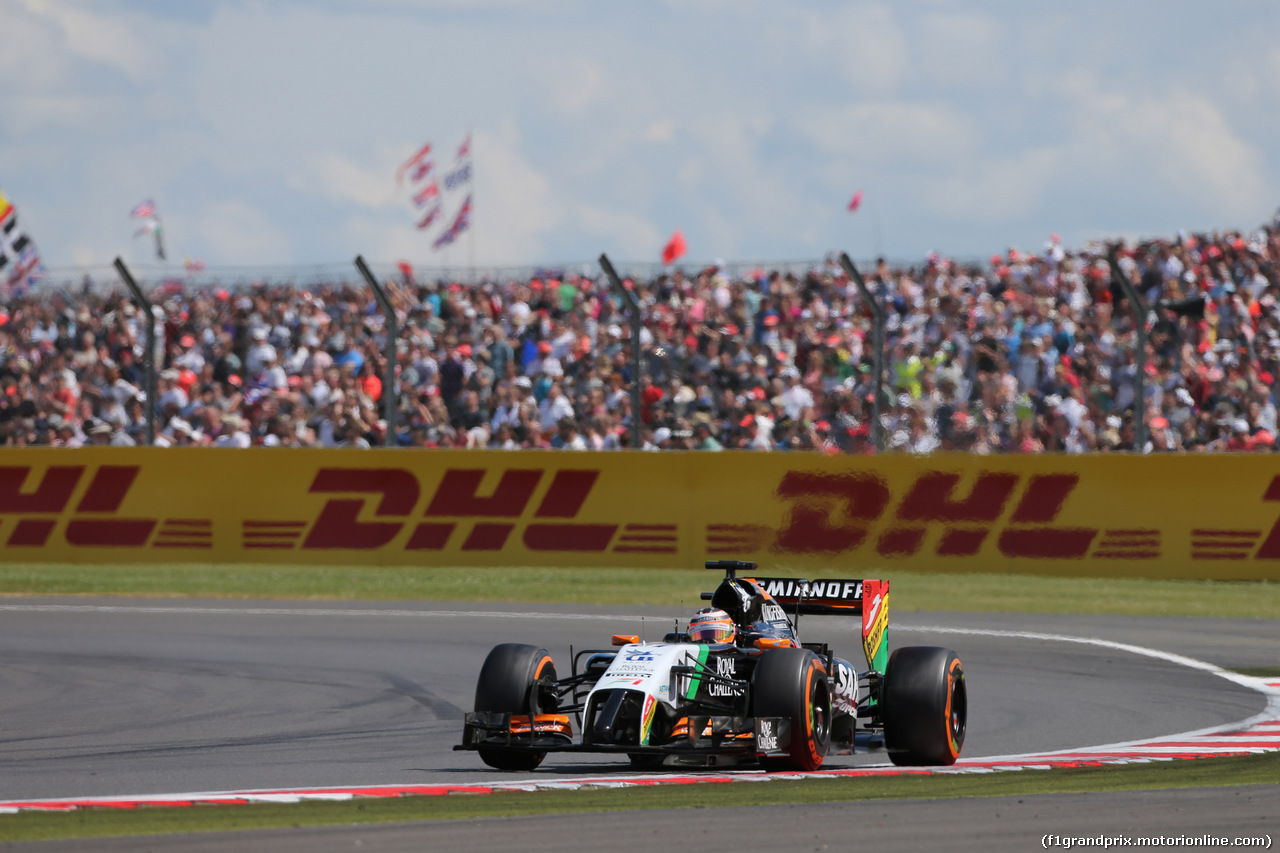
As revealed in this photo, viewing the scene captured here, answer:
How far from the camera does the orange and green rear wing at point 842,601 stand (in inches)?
354

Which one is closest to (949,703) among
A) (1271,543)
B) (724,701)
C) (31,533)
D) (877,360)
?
(724,701)

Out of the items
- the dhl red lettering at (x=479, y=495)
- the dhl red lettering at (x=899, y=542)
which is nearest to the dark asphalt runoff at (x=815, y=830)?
the dhl red lettering at (x=899, y=542)

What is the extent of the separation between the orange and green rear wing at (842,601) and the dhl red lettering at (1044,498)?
9556mm

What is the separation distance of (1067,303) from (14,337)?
41.8ft

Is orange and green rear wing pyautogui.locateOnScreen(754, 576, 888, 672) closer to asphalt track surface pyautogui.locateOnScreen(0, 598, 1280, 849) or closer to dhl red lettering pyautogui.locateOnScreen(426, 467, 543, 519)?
asphalt track surface pyautogui.locateOnScreen(0, 598, 1280, 849)

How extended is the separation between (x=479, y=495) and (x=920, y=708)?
37.0 feet

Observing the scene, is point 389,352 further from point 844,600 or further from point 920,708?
point 920,708

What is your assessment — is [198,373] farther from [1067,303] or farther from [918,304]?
[1067,303]

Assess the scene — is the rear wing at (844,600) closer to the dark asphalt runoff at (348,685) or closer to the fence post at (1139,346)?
the dark asphalt runoff at (348,685)

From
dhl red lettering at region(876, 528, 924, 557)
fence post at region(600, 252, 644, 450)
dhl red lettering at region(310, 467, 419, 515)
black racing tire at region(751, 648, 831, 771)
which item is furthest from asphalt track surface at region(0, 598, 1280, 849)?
fence post at region(600, 252, 644, 450)

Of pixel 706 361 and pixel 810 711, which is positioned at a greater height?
pixel 706 361

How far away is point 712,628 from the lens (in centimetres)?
838

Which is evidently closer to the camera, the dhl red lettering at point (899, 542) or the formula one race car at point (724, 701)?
the formula one race car at point (724, 701)

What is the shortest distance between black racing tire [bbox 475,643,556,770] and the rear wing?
126 cm
